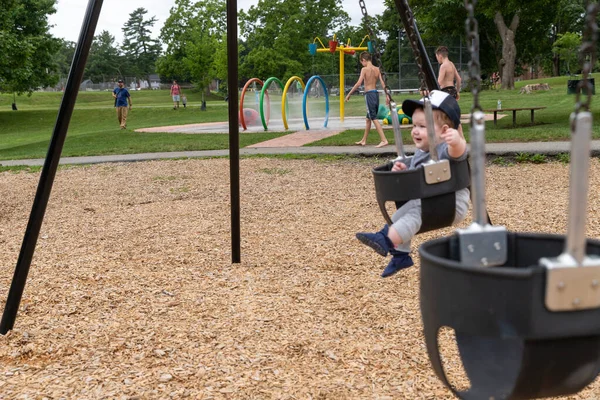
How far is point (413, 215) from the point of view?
2.52 m

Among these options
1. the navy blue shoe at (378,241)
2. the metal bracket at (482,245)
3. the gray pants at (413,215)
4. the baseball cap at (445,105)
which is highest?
the baseball cap at (445,105)

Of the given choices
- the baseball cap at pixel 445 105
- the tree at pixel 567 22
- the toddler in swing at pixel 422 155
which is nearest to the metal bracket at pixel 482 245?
the toddler in swing at pixel 422 155

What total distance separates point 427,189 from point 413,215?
16 centimetres

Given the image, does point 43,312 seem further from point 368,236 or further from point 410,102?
point 410,102

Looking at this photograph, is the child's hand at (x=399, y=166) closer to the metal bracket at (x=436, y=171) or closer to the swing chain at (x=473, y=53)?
the metal bracket at (x=436, y=171)

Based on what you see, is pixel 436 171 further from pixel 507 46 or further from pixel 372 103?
pixel 507 46

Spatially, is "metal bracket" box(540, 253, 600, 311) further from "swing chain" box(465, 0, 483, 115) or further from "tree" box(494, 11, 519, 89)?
"tree" box(494, 11, 519, 89)

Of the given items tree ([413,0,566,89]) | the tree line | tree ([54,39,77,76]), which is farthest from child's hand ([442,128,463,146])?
tree ([54,39,77,76])

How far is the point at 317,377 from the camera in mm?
2586

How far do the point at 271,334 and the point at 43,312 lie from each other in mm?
1273

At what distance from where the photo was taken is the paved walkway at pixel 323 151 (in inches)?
347

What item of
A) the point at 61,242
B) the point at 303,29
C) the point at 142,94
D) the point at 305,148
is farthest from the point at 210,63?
the point at 61,242

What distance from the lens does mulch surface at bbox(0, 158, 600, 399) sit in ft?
8.52

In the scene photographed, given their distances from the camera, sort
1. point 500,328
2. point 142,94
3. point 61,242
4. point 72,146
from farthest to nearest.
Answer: point 142,94 → point 72,146 → point 61,242 → point 500,328
